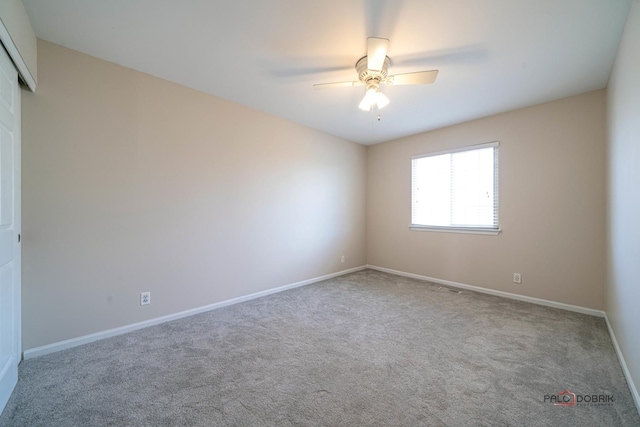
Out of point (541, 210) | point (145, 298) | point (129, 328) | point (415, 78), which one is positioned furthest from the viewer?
point (541, 210)

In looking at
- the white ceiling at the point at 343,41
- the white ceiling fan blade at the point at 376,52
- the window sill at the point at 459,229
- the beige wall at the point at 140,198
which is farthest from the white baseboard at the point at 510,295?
the white ceiling fan blade at the point at 376,52

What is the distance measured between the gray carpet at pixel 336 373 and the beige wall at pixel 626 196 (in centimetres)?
34

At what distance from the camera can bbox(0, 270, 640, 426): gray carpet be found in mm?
1459

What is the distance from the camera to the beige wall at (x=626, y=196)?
1.60 metres

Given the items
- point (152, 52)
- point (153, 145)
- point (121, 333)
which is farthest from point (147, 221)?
point (152, 52)

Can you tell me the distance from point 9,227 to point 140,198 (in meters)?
0.90

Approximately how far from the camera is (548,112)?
3086 millimetres

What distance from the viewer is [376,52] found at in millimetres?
1820

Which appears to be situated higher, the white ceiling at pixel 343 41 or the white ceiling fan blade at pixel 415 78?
the white ceiling at pixel 343 41

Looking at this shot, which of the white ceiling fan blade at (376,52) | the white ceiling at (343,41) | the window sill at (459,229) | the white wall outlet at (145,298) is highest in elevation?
the white ceiling at (343,41)

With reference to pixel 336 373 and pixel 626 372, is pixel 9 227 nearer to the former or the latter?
pixel 336 373

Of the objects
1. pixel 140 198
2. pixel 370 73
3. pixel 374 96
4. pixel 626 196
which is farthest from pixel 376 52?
pixel 140 198

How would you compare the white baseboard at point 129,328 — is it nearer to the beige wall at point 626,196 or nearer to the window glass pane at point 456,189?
the window glass pane at point 456,189

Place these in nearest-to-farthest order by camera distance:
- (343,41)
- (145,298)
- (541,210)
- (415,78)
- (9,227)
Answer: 1. (9,227)
2. (343,41)
3. (415,78)
4. (145,298)
5. (541,210)
